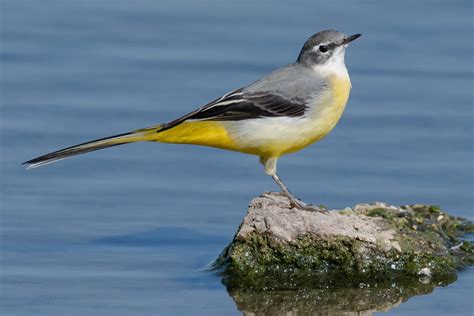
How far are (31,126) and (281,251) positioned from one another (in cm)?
471

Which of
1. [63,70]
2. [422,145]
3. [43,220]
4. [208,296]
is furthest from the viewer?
[63,70]

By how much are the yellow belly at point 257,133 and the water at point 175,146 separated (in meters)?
Result: 1.07

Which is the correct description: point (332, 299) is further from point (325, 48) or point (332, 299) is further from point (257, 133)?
point (325, 48)

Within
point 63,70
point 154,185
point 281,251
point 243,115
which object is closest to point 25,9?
point 63,70

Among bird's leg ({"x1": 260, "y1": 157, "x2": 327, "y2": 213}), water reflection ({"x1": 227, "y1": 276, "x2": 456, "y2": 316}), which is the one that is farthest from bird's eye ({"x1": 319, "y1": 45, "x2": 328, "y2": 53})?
water reflection ({"x1": 227, "y1": 276, "x2": 456, "y2": 316})

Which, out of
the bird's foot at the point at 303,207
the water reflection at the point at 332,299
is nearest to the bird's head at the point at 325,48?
the bird's foot at the point at 303,207

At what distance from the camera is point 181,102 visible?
14.8 m

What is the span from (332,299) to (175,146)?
15.0ft

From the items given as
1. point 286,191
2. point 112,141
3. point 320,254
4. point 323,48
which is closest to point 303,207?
point 286,191

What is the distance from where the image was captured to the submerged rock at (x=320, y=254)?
10.4 m

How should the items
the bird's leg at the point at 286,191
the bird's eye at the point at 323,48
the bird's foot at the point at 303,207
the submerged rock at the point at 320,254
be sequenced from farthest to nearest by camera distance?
the bird's eye at the point at 323,48
the bird's leg at the point at 286,191
the bird's foot at the point at 303,207
the submerged rock at the point at 320,254

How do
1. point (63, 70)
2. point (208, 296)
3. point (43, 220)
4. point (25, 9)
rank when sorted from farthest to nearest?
1. point (25, 9)
2. point (63, 70)
3. point (43, 220)
4. point (208, 296)

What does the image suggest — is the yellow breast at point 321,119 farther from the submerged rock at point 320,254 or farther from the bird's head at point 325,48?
the submerged rock at point 320,254

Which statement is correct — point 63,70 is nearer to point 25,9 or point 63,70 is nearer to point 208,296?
point 25,9
